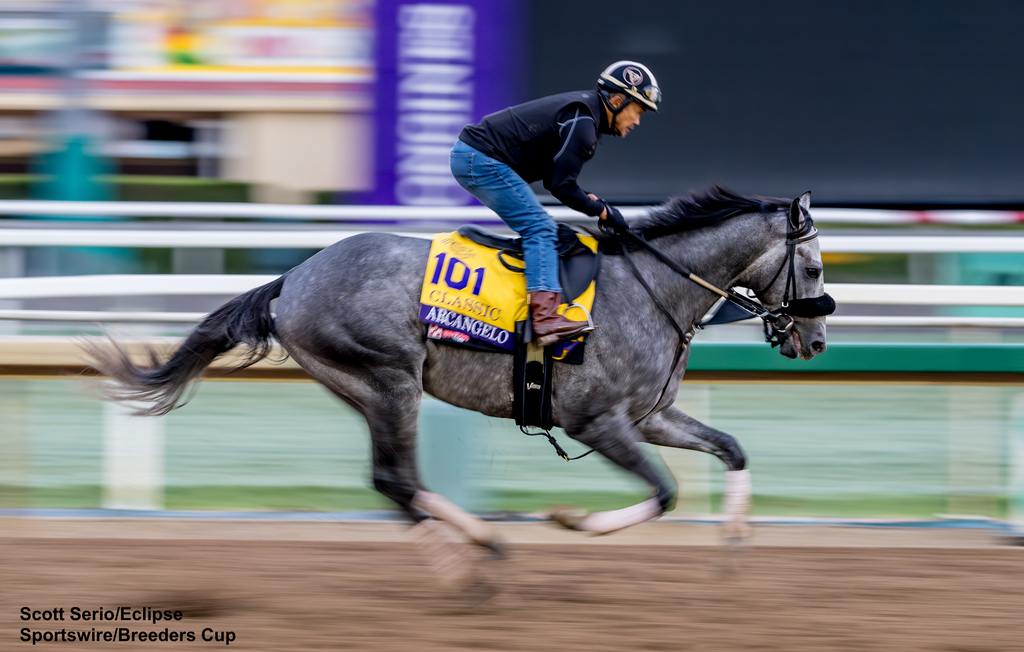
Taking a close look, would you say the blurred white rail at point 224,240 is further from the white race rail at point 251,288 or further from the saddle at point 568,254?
the saddle at point 568,254

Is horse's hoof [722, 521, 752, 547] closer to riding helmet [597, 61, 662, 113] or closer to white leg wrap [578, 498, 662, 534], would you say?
white leg wrap [578, 498, 662, 534]

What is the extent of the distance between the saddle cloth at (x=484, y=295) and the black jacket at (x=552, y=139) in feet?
0.91

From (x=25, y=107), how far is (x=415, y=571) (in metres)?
12.2

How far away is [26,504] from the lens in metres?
6.35

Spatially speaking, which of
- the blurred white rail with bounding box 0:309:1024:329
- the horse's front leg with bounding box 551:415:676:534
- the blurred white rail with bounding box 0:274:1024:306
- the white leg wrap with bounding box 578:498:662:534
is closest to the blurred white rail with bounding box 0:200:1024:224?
the blurred white rail with bounding box 0:274:1024:306

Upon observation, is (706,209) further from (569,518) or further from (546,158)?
(569,518)

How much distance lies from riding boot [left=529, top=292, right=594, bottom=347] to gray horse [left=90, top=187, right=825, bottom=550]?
134mm

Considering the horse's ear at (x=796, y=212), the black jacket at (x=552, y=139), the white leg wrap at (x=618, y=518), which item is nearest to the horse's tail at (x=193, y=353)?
the black jacket at (x=552, y=139)

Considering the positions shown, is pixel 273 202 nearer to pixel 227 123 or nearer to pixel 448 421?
pixel 227 123

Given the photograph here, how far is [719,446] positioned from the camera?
5242 millimetres

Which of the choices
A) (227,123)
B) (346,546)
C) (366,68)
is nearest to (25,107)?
(227,123)

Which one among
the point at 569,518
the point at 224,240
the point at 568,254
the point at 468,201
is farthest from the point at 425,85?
the point at 569,518

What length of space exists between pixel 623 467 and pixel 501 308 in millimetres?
713

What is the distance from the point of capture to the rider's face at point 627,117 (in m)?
5.04
